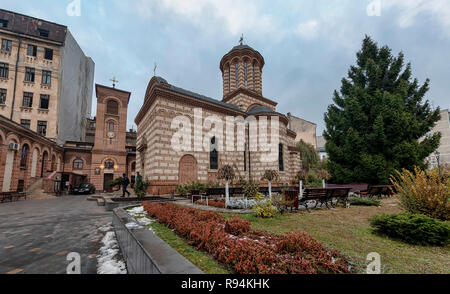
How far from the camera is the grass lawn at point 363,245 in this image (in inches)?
119

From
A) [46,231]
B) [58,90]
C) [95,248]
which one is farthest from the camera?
[58,90]

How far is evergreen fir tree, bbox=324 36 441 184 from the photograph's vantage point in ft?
49.5

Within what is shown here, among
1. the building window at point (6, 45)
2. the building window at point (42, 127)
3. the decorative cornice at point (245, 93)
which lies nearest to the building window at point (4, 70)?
the building window at point (6, 45)

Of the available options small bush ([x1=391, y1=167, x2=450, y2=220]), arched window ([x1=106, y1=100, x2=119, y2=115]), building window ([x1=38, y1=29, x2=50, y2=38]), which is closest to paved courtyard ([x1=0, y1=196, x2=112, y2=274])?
small bush ([x1=391, y1=167, x2=450, y2=220])

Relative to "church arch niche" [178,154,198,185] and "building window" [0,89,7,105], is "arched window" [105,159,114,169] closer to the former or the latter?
"building window" [0,89,7,105]

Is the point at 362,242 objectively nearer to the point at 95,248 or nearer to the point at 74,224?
the point at 95,248

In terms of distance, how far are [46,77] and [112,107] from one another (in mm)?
9561

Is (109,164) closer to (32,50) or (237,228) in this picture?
(32,50)

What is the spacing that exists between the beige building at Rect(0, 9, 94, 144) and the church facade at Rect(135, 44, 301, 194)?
45.9 feet

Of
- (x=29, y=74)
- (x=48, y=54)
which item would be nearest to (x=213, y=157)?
(x=29, y=74)

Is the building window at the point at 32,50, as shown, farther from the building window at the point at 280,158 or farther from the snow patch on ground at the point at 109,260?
the snow patch on ground at the point at 109,260
